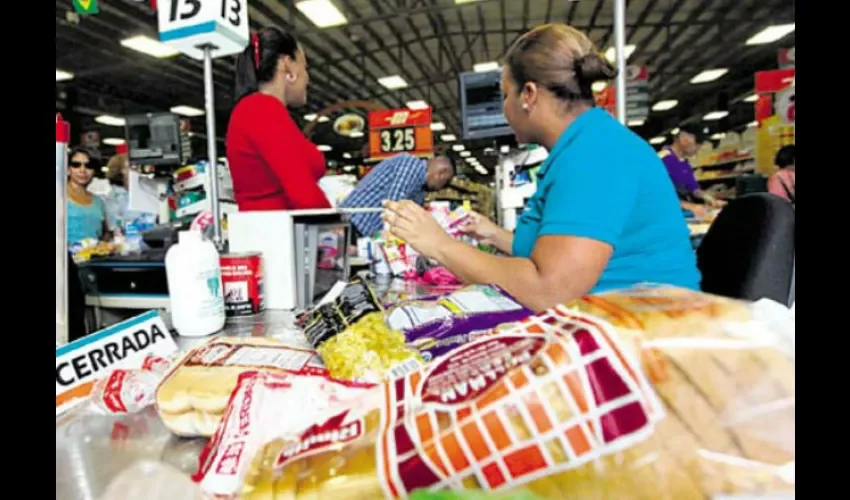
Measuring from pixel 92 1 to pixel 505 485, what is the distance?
4.41 meters

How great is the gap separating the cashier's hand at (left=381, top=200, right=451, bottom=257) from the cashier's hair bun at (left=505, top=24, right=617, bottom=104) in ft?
1.57

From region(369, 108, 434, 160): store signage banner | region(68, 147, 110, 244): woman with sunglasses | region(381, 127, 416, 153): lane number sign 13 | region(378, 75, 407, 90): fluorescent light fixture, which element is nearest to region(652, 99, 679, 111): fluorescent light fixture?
region(378, 75, 407, 90): fluorescent light fixture

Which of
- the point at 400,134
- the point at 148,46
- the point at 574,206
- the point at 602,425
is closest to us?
the point at 602,425

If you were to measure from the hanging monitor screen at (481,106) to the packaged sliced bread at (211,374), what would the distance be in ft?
9.58

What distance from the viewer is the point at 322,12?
8680mm

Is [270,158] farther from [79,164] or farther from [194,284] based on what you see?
[79,164]

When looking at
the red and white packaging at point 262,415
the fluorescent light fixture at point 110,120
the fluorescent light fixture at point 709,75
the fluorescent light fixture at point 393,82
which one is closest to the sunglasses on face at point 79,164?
the red and white packaging at point 262,415

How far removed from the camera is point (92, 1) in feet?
11.8

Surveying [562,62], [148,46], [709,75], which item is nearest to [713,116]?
[709,75]

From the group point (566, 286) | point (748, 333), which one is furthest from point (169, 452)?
point (566, 286)

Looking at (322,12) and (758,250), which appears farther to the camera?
(322,12)

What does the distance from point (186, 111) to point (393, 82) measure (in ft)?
21.9

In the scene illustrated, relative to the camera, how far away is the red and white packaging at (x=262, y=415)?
516 millimetres
